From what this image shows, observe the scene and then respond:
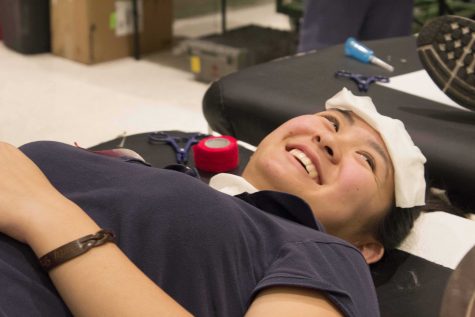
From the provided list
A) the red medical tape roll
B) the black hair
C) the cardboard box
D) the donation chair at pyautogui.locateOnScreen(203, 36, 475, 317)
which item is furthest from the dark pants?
the cardboard box

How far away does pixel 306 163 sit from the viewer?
1204 mm

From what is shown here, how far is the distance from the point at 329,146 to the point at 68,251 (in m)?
0.52

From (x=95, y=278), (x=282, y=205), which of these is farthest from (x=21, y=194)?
(x=282, y=205)

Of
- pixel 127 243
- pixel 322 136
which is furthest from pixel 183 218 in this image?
pixel 322 136

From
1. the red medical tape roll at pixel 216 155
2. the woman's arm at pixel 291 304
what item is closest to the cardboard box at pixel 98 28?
the red medical tape roll at pixel 216 155

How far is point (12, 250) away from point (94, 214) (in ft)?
0.43

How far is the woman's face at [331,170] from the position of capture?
117 centimetres

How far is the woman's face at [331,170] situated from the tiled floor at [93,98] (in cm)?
169

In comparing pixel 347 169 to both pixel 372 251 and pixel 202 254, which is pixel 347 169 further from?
pixel 202 254

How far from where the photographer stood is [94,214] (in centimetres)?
103

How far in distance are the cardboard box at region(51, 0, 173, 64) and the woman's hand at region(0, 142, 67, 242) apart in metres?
2.80

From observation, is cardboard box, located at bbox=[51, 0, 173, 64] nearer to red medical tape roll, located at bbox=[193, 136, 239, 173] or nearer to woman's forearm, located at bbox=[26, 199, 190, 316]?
red medical tape roll, located at bbox=[193, 136, 239, 173]

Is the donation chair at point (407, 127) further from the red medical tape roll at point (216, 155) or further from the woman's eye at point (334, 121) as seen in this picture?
the woman's eye at point (334, 121)

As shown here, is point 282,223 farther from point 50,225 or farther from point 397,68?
point 397,68
